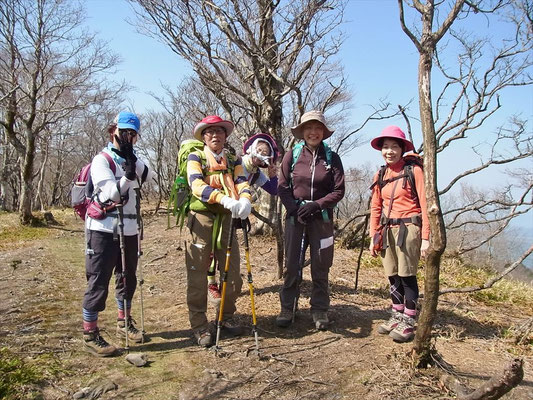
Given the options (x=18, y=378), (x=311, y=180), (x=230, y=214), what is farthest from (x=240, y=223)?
(x=18, y=378)

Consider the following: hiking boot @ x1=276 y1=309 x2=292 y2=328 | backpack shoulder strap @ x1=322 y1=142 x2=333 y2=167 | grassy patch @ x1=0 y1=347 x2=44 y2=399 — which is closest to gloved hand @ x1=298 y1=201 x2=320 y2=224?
backpack shoulder strap @ x1=322 y1=142 x2=333 y2=167

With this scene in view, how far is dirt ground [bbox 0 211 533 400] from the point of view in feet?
10.8

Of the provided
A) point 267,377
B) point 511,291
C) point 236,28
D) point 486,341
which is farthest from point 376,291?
point 236,28

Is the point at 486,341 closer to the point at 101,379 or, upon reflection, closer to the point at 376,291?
the point at 376,291

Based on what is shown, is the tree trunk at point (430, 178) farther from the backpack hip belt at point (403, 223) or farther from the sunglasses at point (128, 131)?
the sunglasses at point (128, 131)

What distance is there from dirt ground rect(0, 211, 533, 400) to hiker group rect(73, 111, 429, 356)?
0.24 meters

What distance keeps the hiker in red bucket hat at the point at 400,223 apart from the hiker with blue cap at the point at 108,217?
250cm

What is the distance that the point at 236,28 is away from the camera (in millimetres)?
5824

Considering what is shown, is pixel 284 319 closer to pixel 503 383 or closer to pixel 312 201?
pixel 312 201

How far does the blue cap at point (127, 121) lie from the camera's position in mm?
3908

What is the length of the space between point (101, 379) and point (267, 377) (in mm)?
1396

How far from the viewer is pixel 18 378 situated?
3227 mm

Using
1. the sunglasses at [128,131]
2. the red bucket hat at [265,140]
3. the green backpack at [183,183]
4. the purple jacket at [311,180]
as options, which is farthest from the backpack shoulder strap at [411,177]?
the sunglasses at [128,131]

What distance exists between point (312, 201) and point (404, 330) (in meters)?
1.60
